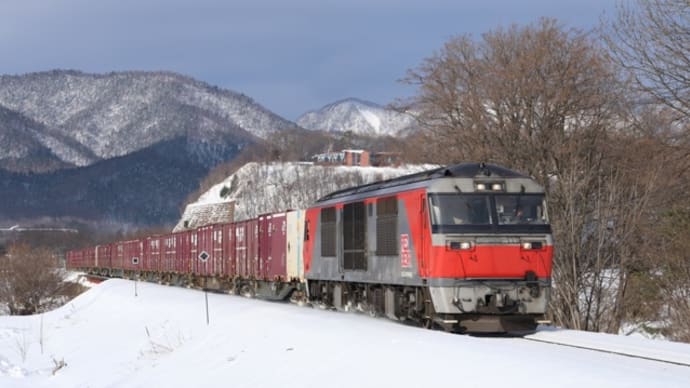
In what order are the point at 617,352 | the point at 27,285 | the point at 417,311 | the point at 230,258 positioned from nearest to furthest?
the point at 617,352, the point at 417,311, the point at 230,258, the point at 27,285

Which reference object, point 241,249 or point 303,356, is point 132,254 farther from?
point 303,356

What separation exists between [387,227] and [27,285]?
240ft

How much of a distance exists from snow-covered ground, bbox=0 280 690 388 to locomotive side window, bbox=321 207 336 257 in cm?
283

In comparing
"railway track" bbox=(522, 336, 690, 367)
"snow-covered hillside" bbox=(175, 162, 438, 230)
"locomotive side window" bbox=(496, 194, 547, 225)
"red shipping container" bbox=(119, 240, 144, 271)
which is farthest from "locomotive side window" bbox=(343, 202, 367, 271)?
"snow-covered hillside" bbox=(175, 162, 438, 230)

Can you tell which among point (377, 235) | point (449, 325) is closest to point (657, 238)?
point (377, 235)

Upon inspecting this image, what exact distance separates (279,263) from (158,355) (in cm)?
979

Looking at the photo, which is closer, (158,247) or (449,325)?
(449,325)

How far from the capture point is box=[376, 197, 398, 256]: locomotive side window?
21922 millimetres

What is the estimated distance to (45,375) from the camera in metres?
30.8

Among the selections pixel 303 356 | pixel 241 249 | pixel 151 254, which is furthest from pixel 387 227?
pixel 151 254

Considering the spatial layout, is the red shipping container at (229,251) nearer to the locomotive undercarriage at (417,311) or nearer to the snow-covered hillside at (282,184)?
the locomotive undercarriage at (417,311)

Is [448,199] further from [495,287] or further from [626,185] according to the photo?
[626,185]

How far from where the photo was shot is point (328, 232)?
91.2 ft

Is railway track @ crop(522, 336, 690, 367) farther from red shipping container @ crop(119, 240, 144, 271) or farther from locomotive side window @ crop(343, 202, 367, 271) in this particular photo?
red shipping container @ crop(119, 240, 144, 271)
